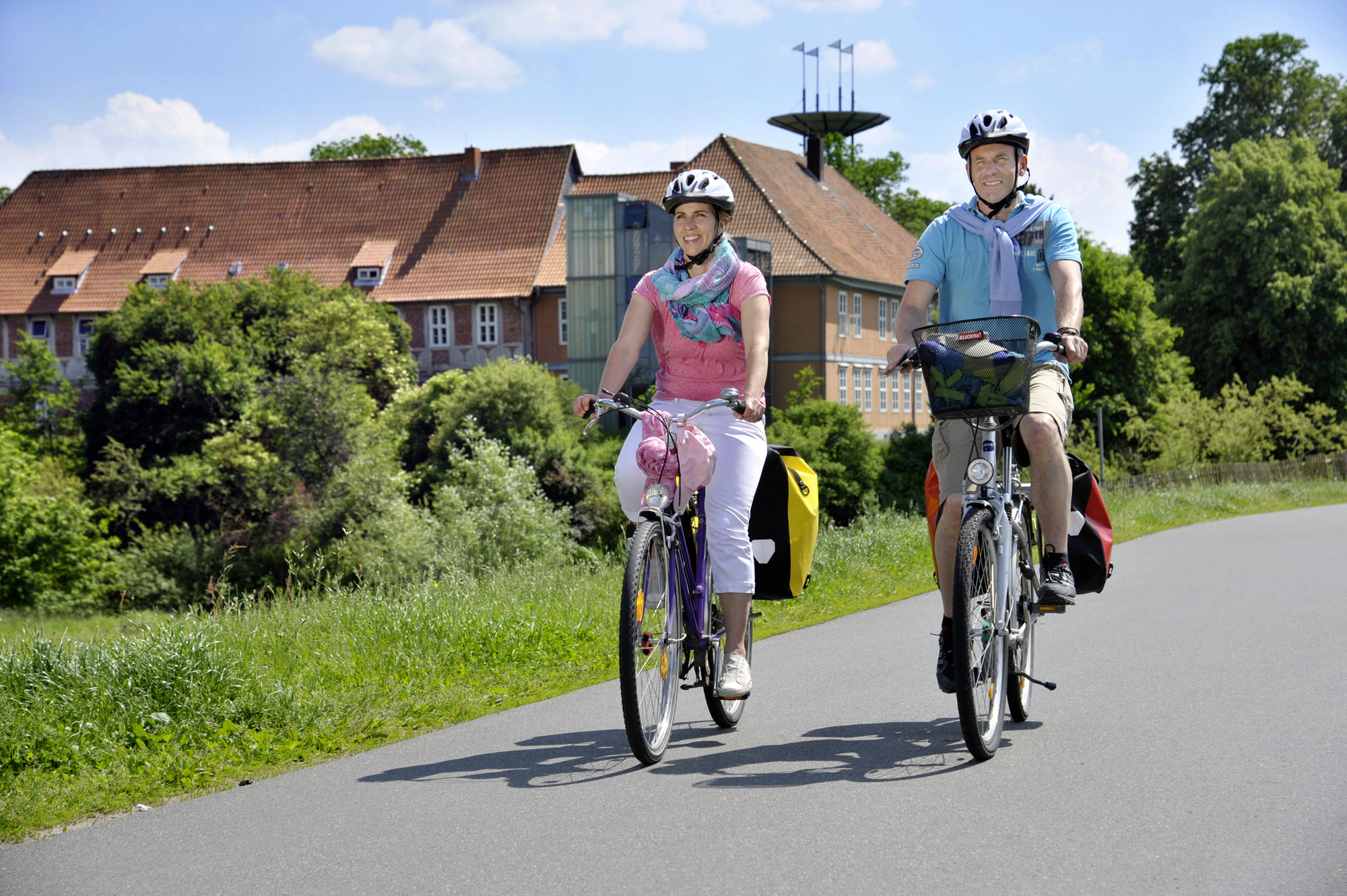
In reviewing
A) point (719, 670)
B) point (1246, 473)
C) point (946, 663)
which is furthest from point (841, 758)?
point (1246, 473)

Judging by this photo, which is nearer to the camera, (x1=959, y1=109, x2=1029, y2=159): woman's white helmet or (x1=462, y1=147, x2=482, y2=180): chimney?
(x1=959, y1=109, x2=1029, y2=159): woman's white helmet

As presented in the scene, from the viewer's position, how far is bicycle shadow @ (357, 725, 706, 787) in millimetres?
5152

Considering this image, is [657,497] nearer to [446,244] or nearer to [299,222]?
[446,244]

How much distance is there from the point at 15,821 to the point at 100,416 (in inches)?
1971

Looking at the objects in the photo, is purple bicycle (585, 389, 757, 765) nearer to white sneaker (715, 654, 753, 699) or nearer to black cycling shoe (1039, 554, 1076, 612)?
white sneaker (715, 654, 753, 699)

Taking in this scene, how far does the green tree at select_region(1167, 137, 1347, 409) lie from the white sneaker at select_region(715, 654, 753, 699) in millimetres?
52650

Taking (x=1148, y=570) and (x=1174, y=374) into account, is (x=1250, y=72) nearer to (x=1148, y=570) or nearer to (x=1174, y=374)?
(x=1174, y=374)

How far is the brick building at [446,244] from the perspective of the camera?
185ft

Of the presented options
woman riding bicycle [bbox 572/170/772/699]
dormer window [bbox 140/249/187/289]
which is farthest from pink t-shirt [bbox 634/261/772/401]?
dormer window [bbox 140/249/187/289]

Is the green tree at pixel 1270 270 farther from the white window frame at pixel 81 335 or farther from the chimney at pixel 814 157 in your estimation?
the white window frame at pixel 81 335

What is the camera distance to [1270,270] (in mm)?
53531

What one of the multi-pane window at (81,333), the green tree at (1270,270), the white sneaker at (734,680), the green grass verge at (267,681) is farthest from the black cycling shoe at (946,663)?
the multi-pane window at (81,333)

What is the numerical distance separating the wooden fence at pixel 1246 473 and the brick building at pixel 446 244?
56.2 ft

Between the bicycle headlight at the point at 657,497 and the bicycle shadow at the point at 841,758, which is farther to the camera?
the bicycle headlight at the point at 657,497
